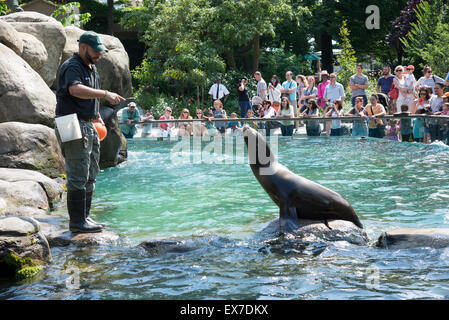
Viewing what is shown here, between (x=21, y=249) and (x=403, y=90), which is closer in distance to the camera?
(x=21, y=249)

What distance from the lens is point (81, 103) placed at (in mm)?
5324

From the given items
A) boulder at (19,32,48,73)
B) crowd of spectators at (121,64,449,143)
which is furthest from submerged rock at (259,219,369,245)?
boulder at (19,32,48,73)

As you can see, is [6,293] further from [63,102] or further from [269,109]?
[269,109]

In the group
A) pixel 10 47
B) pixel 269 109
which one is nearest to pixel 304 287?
pixel 10 47

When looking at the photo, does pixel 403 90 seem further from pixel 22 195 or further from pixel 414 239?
pixel 22 195

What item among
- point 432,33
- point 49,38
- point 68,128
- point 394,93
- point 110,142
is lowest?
point 110,142

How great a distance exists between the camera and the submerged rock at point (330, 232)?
540 centimetres

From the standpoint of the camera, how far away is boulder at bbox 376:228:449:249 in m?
5.09

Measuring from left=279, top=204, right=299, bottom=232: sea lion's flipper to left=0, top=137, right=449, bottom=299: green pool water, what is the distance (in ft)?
0.92

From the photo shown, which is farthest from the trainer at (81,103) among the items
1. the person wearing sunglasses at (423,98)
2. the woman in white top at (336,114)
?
the person wearing sunglasses at (423,98)

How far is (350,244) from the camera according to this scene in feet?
17.4

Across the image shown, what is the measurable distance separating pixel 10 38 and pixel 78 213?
514 cm

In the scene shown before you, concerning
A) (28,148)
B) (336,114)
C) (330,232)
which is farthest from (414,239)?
(336,114)

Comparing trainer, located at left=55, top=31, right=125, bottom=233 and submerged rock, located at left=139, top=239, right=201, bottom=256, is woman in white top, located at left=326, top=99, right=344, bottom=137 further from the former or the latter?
trainer, located at left=55, top=31, right=125, bottom=233
